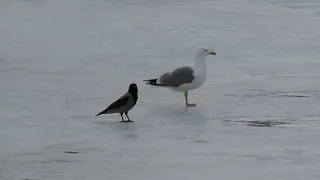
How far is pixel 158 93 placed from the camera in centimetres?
1177

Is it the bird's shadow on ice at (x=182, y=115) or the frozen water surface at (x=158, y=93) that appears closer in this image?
the frozen water surface at (x=158, y=93)

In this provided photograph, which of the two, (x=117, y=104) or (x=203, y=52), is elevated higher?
(x=203, y=52)

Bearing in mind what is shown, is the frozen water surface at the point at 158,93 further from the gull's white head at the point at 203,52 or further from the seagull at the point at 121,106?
the gull's white head at the point at 203,52

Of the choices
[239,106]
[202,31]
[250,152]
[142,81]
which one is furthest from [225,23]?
[250,152]

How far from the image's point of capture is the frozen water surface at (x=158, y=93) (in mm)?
8188

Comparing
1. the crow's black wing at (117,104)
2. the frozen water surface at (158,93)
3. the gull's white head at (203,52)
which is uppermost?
the gull's white head at (203,52)

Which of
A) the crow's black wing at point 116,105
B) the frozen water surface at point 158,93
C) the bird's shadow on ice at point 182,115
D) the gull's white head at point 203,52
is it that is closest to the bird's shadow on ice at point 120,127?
the frozen water surface at point 158,93

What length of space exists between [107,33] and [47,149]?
8.15 metres

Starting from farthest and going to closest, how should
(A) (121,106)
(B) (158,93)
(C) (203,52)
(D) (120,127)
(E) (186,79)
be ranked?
(B) (158,93), (C) (203,52), (E) (186,79), (A) (121,106), (D) (120,127)

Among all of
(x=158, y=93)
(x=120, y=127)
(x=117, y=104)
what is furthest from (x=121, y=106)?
(x=158, y=93)

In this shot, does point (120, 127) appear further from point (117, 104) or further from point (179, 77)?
point (179, 77)

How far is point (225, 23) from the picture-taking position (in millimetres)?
17703

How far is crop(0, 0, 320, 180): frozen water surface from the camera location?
819 centimetres

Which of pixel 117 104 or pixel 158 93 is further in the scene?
Answer: pixel 158 93
